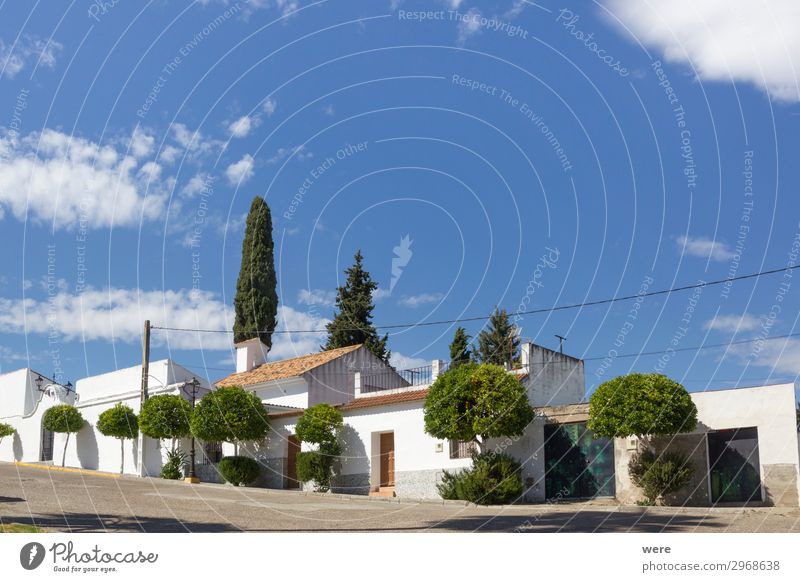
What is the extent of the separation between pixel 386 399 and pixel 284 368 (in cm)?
847

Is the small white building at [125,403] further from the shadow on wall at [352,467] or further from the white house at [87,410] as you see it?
the shadow on wall at [352,467]

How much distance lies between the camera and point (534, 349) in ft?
87.1

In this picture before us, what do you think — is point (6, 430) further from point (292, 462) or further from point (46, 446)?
point (292, 462)

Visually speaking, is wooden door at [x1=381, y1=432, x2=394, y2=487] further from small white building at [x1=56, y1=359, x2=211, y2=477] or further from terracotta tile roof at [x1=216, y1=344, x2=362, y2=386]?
small white building at [x1=56, y1=359, x2=211, y2=477]

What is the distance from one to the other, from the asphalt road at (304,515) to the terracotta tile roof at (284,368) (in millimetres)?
11158

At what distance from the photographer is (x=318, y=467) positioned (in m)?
27.5

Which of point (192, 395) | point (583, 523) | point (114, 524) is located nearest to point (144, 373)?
point (192, 395)

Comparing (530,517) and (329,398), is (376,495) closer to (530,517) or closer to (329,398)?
(329,398)

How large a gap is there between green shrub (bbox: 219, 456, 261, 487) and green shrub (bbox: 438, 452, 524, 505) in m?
8.21

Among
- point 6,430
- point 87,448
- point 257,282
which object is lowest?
point 87,448

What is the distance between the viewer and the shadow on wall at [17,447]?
4338 centimetres

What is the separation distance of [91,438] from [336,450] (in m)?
15.3
